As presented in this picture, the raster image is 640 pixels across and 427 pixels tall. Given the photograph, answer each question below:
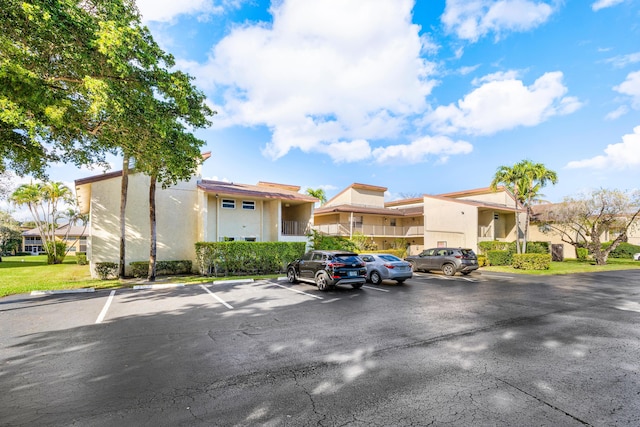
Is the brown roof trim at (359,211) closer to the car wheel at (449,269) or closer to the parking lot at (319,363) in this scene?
the car wheel at (449,269)

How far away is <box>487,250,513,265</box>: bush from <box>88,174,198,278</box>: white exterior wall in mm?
22792

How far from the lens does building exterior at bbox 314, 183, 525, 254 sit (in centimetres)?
2742

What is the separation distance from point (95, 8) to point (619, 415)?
16857 mm

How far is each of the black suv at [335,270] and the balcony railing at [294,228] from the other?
9.95 m

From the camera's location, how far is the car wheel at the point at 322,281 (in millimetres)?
11947

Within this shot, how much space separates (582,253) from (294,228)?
3058 centimetres

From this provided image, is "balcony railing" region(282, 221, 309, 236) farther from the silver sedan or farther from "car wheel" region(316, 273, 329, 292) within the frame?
"car wheel" region(316, 273, 329, 292)

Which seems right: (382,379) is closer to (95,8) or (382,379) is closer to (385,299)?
(385,299)

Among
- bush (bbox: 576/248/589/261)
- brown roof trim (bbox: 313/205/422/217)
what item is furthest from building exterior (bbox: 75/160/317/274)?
bush (bbox: 576/248/589/261)

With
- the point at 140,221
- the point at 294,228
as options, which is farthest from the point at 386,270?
the point at 140,221

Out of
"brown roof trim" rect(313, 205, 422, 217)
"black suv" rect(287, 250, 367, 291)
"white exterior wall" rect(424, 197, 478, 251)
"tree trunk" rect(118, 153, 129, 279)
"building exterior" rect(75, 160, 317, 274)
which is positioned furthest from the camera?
"brown roof trim" rect(313, 205, 422, 217)

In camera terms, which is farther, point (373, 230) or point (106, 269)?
point (373, 230)

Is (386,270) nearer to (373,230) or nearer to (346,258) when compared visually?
(346,258)

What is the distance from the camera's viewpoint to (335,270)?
11.8m
